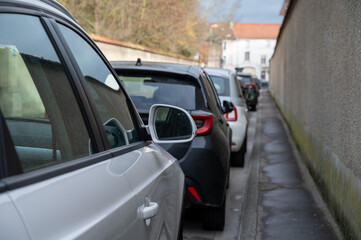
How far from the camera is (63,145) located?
1.77 metres

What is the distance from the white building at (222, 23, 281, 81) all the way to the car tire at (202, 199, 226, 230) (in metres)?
87.0

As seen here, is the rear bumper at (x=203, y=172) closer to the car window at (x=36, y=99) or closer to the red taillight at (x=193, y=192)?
the red taillight at (x=193, y=192)

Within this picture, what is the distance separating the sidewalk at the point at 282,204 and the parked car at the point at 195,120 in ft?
2.10

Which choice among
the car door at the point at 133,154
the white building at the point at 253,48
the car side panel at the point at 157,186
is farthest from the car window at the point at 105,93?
the white building at the point at 253,48

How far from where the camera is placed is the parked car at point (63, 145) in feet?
4.32

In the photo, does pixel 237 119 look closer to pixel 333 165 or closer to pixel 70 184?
pixel 333 165

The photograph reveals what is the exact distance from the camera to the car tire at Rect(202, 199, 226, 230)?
5.20m

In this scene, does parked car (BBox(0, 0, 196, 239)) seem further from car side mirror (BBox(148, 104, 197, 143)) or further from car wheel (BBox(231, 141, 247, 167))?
car wheel (BBox(231, 141, 247, 167))

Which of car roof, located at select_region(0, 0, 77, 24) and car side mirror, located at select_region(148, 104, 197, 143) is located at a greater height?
car roof, located at select_region(0, 0, 77, 24)

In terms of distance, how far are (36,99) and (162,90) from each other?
336 centimetres

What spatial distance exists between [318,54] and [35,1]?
6.08 meters

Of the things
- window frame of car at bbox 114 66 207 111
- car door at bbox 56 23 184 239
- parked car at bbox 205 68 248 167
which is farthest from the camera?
parked car at bbox 205 68 248 167

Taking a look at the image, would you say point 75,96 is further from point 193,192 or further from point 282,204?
point 282,204

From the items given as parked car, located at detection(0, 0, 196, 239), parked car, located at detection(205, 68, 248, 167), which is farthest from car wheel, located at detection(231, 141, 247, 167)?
parked car, located at detection(0, 0, 196, 239)
